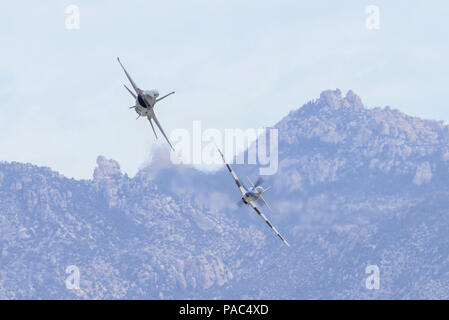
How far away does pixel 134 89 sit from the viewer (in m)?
142
